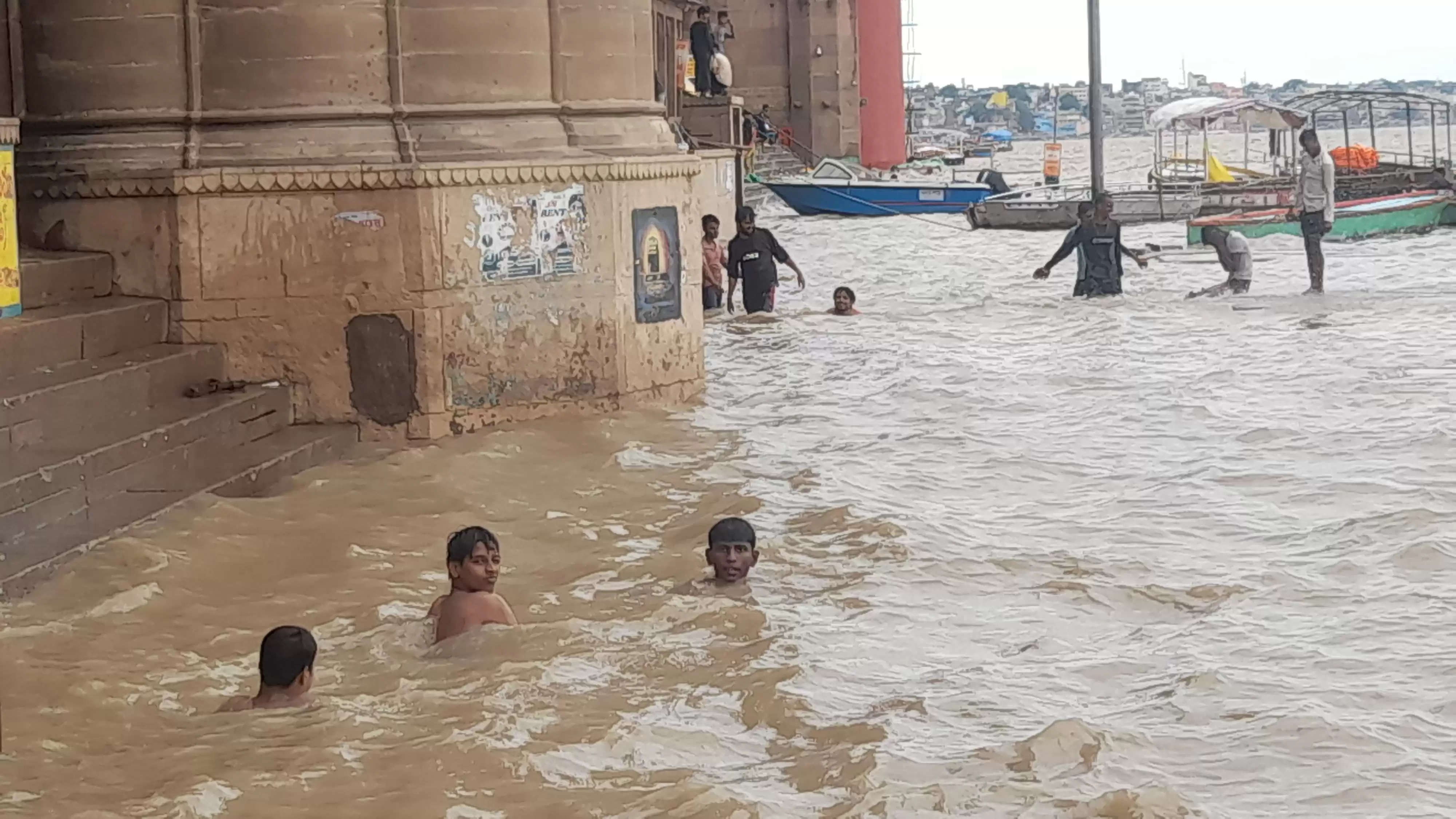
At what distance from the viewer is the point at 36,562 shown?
734 centimetres

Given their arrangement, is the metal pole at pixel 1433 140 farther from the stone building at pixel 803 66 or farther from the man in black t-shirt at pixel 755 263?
the stone building at pixel 803 66

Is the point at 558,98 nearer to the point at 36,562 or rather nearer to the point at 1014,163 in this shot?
the point at 36,562

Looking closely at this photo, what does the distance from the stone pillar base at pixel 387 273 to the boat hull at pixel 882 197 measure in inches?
1250

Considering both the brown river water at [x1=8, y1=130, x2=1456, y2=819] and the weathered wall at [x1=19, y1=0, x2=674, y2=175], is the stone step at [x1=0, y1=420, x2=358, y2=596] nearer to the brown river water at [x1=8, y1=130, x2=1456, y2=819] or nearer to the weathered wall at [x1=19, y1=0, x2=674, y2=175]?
the brown river water at [x1=8, y1=130, x2=1456, y2=819]

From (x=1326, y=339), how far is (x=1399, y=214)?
14.5m

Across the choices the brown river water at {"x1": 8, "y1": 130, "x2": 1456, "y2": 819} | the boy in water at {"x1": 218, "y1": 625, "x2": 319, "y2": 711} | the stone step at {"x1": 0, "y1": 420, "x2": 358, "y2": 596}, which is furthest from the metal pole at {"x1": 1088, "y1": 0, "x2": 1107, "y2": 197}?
the boy in water at {"x1": 218, "y1": 625, "x2": 319, "y2": 711}

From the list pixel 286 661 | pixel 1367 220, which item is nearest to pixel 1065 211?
pixel 1367 220

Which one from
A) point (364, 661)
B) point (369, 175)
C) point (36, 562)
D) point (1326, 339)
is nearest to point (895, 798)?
point (364, 661)

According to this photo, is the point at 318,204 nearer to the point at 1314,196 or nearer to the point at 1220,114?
the point at 1314,196

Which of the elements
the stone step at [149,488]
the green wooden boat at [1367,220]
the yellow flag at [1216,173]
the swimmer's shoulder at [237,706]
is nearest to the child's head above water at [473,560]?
the swimmer's shoulder at [237,706]

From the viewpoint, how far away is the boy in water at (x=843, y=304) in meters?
19.5

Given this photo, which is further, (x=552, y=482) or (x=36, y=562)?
(x=552, y=482)

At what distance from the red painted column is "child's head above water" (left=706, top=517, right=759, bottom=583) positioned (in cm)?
5120

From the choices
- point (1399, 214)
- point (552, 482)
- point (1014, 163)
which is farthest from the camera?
point (1014, 163)
